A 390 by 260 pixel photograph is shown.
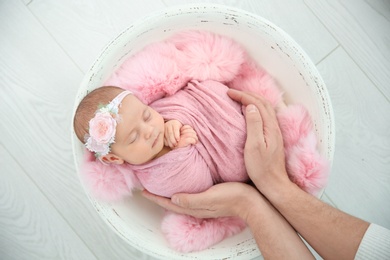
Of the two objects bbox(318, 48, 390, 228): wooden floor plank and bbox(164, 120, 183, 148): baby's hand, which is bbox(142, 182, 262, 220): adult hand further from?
bbox(318, 48, 390, 228): wooden floor plank

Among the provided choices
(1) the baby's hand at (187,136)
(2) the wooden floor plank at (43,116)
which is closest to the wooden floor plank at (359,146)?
(1) the baby's hand at (187,136)

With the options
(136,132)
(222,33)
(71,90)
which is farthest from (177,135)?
(71,90)

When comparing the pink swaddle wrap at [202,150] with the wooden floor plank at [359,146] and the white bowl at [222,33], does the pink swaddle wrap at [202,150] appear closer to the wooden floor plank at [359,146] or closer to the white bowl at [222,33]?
the white bowl at [222,33]

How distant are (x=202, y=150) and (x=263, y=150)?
15 cm

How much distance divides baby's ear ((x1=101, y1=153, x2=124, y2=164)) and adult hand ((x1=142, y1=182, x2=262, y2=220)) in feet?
0.52

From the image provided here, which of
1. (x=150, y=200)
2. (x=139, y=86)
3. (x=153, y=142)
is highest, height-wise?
(x=139, y=86)

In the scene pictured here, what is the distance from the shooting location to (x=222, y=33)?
92cm

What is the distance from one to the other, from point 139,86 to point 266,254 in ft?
1.64

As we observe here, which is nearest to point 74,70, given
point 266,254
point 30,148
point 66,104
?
point 66,104

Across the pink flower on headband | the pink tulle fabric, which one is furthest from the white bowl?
the pink flower on headband

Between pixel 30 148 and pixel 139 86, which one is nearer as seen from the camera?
pixel 139 86

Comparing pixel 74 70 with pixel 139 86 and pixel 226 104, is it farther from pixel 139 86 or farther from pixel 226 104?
pixel 226 104

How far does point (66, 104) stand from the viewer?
110 centimetres

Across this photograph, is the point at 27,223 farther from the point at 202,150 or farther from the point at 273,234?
the point at 273,234
